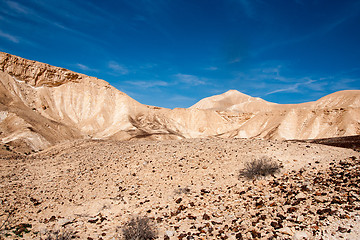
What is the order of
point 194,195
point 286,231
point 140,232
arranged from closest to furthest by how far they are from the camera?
point 286,231 < point 140,232 < point 194,195

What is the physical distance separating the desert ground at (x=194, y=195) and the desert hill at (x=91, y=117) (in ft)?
85.8

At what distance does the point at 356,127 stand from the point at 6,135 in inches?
2466

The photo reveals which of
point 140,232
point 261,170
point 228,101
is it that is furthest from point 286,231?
point 228,101

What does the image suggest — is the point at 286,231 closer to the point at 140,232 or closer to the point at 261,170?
the point at 140,232

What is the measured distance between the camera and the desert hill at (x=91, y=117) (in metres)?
38.9

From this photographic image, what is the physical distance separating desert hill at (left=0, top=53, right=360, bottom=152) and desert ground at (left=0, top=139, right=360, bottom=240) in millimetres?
26152

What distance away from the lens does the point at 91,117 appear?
59875 millimetres

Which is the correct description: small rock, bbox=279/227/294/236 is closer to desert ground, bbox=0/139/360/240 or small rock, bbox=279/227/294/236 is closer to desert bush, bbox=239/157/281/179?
desert ground, bbox=0/139/360/240

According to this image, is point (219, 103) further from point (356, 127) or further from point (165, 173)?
point (165, 173)

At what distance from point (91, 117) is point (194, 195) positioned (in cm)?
5794

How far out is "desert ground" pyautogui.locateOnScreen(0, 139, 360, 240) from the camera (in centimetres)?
521

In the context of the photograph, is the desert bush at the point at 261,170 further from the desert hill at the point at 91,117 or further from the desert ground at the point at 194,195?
the desert hill at the point at 91,117

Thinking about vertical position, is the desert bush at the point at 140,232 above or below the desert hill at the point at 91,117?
below

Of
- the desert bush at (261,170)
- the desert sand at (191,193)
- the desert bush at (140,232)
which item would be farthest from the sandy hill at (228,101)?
the desert bush at (140,232)
